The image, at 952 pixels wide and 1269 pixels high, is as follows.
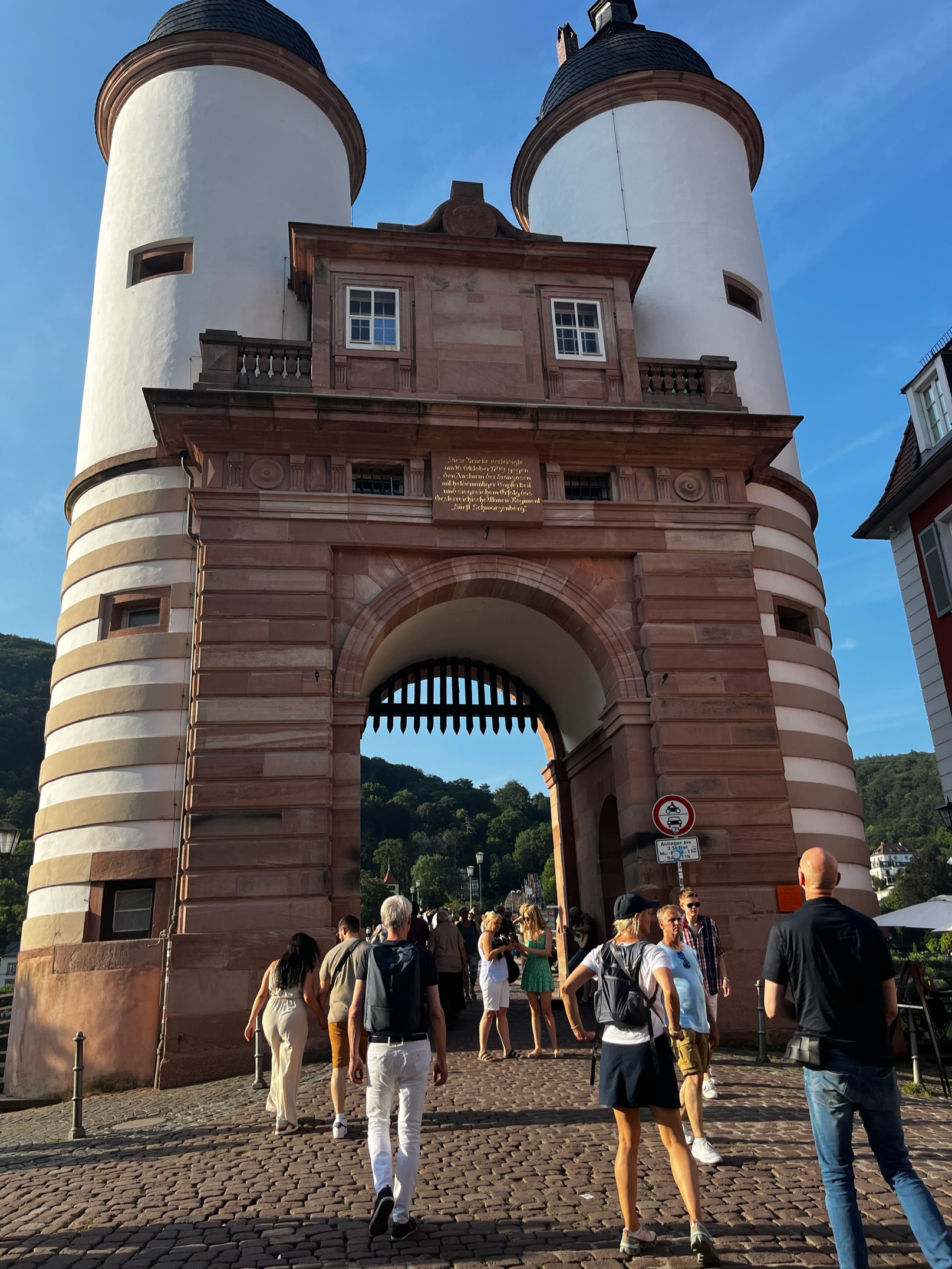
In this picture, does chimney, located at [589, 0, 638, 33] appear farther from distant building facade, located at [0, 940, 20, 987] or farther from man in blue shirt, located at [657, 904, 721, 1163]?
distant building facade, located at [0, 940, 20, 987]

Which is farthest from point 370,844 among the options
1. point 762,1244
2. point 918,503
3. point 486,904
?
point 762,1244

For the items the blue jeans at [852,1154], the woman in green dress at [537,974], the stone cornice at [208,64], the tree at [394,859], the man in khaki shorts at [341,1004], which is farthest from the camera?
the tree at [394,859]

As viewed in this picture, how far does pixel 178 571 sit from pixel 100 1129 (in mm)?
8320

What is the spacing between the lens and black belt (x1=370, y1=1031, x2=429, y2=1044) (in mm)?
5953

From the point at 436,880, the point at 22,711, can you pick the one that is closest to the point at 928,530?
the point at 22,711

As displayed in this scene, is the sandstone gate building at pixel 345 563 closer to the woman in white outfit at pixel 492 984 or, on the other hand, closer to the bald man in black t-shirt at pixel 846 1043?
the woman in white outfit at pixel 492 984

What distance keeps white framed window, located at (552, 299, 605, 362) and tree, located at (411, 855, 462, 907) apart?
79472 millimetres

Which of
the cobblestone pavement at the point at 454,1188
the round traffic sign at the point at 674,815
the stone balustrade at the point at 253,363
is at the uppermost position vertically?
the stone balustrade at the point at 253,363

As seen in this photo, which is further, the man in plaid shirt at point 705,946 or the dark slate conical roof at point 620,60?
the dark slate conical roof at point 620,60

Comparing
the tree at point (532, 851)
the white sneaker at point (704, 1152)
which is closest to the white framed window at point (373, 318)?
the white sneaker at point (704, 1152)

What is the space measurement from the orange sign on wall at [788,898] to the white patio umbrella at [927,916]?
1.36m

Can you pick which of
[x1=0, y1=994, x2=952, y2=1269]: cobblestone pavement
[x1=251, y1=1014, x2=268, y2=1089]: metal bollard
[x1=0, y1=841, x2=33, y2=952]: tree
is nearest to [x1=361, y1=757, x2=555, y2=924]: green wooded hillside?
[x1=0, y1=841, x2=33, y2=952]: tree

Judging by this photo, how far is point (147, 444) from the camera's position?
16594 mm

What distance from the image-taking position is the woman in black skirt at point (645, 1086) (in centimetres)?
517
